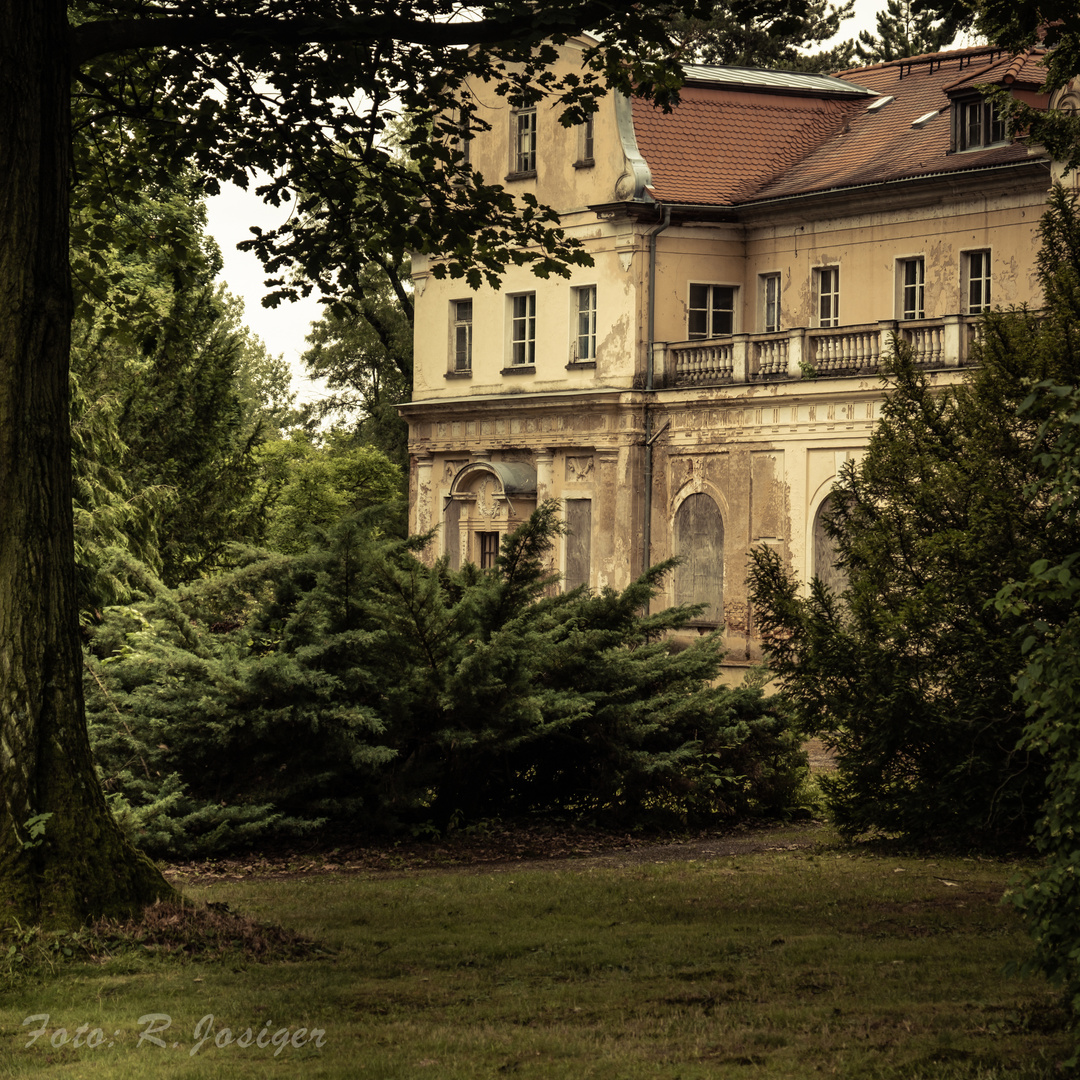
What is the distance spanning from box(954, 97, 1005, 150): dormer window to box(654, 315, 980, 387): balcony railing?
432 centimetres

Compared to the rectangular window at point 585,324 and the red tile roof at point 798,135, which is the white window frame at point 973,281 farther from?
the rectangular window at point 585,324

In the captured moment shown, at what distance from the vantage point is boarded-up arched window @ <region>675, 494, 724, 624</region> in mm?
33500

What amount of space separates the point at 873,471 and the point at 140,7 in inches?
264

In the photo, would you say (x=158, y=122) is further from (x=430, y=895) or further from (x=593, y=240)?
(x=593, y=240)

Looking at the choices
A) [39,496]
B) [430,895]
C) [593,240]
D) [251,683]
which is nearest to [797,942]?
[430,895]

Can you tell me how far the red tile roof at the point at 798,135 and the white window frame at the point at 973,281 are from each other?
229cm

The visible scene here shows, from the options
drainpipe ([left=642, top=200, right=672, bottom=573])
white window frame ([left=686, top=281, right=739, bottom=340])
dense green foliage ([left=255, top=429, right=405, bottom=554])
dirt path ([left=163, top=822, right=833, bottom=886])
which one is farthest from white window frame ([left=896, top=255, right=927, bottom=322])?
dirt path ([left=163, top=822, right=833, bottom=886])

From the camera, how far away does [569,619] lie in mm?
15148

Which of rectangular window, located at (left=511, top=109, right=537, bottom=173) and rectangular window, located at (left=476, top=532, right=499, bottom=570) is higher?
rectangular window, located at (left=511, top=109, right=537, bottom=173)

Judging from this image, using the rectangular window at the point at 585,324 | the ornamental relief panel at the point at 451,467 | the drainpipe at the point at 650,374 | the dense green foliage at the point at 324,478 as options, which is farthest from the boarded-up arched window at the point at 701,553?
the dense green foliage at the point at 324,478

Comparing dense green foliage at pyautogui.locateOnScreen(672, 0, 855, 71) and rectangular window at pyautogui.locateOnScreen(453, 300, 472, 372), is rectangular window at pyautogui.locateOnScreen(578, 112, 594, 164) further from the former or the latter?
dense green foliage at pyautogui.locateOnScreen(672, 0, 855, 71)

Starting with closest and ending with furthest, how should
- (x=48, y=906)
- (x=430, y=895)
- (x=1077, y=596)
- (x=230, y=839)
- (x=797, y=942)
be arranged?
(x=1077, y=596) → (x=48, y=906) → (x=797, y=942) → (x=430, y=895) → (x=230, y=839)

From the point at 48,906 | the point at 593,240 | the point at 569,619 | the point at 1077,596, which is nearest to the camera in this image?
the point at 1077,596

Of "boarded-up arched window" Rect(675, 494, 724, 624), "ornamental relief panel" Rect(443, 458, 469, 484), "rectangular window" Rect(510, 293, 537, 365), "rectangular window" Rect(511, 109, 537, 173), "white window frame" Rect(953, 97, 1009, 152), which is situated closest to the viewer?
"white window frame" Rect(953, 97, 1009, 152)
